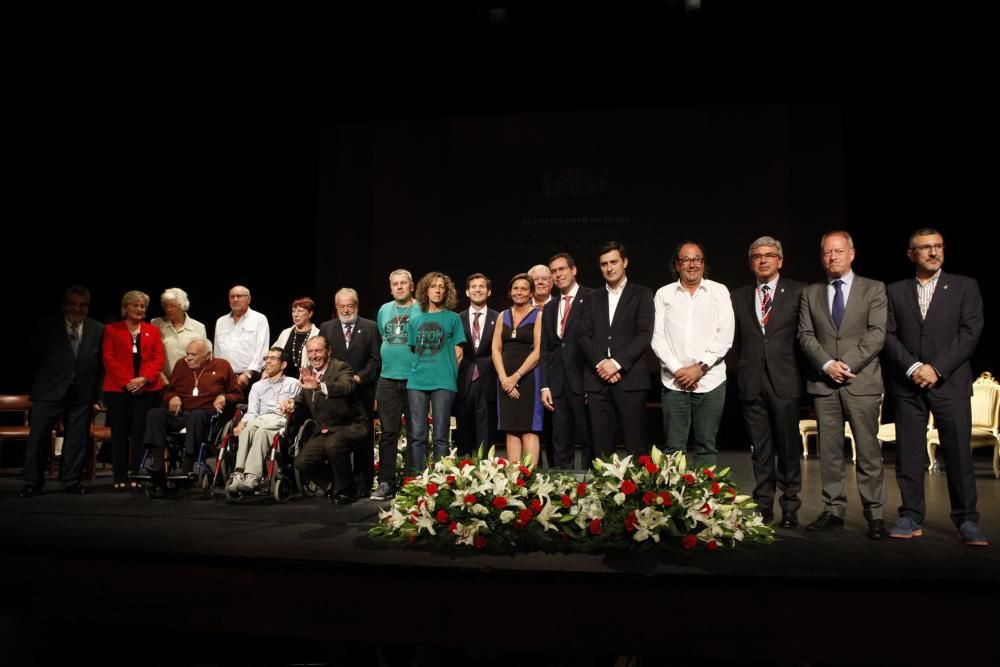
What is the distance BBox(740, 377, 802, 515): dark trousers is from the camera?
11.1 feet

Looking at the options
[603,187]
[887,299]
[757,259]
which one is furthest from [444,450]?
[603,187]

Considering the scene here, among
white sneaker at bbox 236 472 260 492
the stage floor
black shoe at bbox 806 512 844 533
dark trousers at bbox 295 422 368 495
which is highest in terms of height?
dark trousers at bbox 295 422 368 495

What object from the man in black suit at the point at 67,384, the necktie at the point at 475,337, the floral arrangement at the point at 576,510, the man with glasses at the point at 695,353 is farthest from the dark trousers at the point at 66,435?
the man with glasses at the point at 695,353

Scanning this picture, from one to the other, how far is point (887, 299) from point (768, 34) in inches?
155

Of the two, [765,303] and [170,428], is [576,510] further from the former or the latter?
[170,428]

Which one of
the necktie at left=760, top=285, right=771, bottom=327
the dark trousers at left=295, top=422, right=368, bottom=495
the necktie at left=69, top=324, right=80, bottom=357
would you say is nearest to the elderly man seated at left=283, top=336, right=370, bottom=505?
the dark trousers at left=295, top=422, right=368, bottom=495

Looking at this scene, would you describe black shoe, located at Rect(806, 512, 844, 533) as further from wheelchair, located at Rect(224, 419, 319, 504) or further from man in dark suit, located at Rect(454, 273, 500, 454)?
wheelchair, located at Rect(224, 419, 319, 504)

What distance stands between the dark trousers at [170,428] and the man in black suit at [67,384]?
1.79 ft

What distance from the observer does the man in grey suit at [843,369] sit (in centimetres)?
322

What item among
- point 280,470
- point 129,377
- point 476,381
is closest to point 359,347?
point 476,381

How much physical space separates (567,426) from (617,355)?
2.96 feet

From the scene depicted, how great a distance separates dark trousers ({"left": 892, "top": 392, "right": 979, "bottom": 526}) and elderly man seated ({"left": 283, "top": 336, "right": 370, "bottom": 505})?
2.88 m

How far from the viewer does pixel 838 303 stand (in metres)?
3.36

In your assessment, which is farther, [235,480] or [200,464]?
[200,464]
